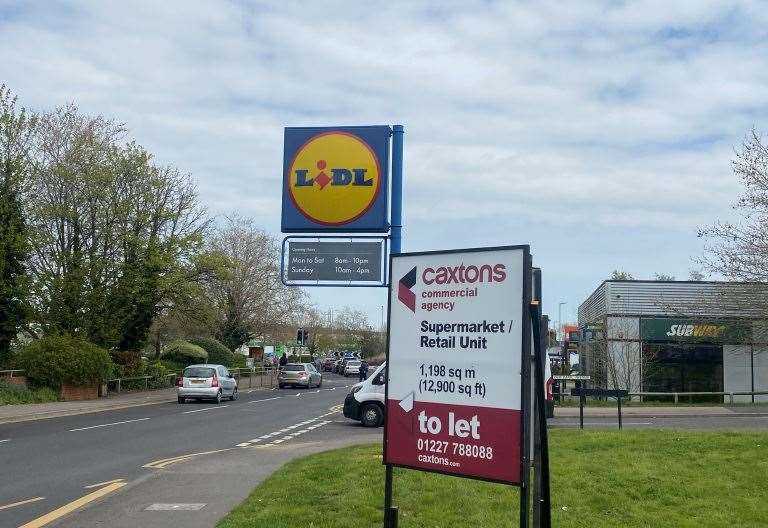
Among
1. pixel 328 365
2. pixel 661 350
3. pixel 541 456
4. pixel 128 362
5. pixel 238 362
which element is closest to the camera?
pixel 541 456

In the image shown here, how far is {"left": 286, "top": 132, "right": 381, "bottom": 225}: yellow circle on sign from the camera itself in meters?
12.5

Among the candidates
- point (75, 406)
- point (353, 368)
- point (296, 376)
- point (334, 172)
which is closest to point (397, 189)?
point (334, 172)

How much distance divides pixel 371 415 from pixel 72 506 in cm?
1249

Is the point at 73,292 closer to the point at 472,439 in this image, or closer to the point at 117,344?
the point at 117,344

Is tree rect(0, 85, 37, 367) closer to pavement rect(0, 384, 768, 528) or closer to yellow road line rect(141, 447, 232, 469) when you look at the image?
pavement rect(0, 384, 768, 528)

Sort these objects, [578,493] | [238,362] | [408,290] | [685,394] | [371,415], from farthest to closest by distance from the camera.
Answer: [238,362] < [685,394] < [371,415] < [578,493] < [408,290]

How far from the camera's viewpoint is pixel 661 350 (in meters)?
34.8

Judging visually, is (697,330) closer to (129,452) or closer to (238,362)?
(129,452)

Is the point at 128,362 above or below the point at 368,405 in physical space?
above

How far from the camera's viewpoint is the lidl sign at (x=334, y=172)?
12.5 metres

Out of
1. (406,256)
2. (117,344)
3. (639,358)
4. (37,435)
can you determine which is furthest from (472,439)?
(117,344)

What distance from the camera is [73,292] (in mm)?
35719

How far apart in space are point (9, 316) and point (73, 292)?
2.78 metres

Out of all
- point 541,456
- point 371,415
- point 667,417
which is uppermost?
point 541,456
